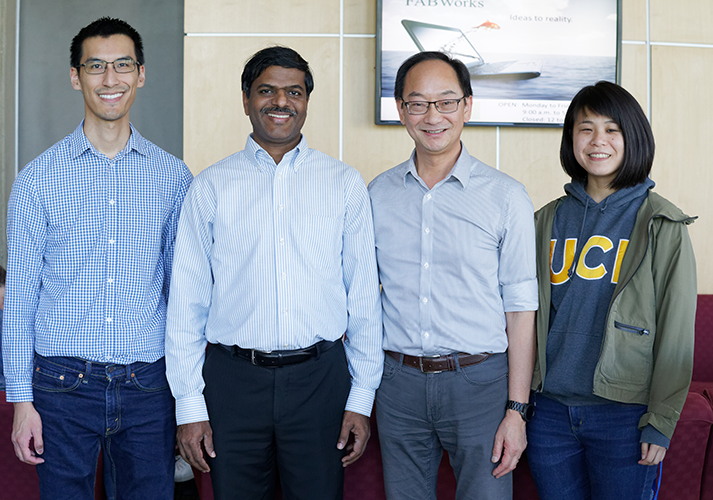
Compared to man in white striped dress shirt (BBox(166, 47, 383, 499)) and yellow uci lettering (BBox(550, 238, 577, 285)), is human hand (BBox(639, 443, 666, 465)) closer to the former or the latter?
yellow uci lettering (BBox(550, 238, 577, 285))

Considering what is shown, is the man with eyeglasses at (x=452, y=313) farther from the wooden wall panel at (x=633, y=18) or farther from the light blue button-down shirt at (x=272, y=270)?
the wooden wall panel at (x=633, y=18)

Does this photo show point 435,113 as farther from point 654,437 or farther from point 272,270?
point 654,437

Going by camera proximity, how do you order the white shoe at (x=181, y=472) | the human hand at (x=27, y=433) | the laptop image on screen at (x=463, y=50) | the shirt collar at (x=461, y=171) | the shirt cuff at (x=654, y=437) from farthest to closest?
the laptop image on screen at (x=463, y=50) → the white shoe at (x=181, y=472) → the shirt collar at (x=461, y=171) → the human hand at (x=27, y=433) → the shirt cuff at (x=654, y=437)

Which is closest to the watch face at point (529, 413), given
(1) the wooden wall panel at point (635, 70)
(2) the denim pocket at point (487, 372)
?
(2) the denim pocket at point (487, 372)

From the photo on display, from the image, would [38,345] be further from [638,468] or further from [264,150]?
[638,468]

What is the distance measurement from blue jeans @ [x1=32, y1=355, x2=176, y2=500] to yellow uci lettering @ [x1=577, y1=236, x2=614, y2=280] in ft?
4.32

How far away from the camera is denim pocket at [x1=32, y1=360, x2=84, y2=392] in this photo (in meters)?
1.67

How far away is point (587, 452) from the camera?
1.66 meters

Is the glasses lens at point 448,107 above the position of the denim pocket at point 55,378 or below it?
above

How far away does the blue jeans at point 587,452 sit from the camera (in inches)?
62.8

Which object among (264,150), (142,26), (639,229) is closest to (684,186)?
(639,229)

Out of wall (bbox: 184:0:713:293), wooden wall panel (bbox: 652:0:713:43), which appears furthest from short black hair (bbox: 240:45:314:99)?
wooden wall panel (bbox: 652:0:713:43)

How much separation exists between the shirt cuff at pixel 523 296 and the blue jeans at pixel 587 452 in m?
0.29

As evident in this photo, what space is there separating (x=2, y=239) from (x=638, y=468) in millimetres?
4142
